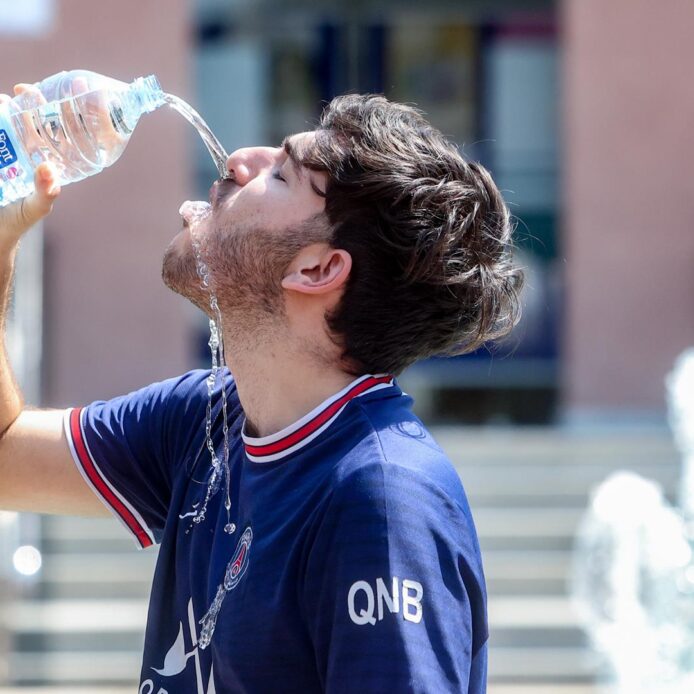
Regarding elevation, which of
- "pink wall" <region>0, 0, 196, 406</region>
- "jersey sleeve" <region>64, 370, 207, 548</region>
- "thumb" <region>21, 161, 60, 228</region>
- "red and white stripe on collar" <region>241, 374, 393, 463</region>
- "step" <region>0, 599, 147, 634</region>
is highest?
"thumb" <region>21, 161, 60, 228</region>

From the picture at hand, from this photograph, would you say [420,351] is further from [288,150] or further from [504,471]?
[504,471]

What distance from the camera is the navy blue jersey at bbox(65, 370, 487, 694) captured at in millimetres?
1575

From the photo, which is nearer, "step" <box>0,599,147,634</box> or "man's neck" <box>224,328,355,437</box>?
"man's neck" <box>224,328,355,437</box>

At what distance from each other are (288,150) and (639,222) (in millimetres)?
7783

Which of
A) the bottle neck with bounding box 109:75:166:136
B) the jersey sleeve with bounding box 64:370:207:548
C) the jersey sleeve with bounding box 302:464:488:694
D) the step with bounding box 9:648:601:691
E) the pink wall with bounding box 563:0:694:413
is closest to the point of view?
the jersey sleeve with bounding box 302:464:488:694

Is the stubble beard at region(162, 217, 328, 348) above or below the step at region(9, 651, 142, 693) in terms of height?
above

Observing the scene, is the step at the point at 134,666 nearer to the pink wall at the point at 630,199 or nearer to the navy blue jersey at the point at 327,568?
the pink wall at the point at 630,199

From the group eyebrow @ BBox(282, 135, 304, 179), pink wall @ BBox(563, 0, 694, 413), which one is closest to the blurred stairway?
pink wall @ BBox(563, 0, 694, 413)

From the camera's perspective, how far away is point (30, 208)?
204 cm

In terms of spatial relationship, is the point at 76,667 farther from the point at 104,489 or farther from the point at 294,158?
the point at 294,158

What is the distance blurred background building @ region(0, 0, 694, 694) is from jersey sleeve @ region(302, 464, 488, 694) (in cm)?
541

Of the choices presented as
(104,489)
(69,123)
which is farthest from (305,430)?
(69,123)

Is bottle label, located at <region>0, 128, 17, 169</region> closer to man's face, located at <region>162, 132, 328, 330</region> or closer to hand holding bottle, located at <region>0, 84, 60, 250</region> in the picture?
hand holding bottle, located at <region>0, 84, 60, 250</region>

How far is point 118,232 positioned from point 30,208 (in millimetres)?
7675
